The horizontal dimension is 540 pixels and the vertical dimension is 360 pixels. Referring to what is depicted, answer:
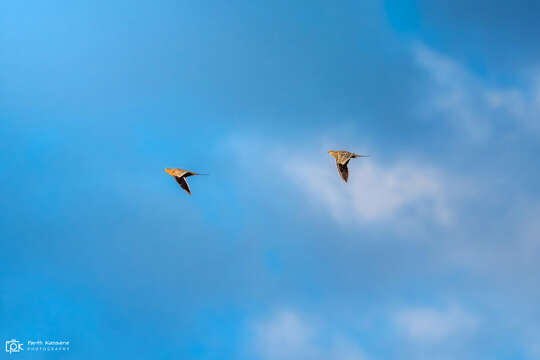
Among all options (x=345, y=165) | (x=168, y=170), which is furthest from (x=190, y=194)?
(x=345, y=165)

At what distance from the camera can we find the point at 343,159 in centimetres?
12119

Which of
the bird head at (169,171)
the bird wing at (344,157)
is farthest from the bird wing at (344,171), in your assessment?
the bird head at (169,171)

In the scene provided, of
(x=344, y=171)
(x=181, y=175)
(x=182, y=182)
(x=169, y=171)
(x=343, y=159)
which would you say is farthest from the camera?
(x=344, y=171)

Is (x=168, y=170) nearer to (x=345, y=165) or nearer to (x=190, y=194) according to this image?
(x=190, y=194)

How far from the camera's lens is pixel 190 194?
121000mm

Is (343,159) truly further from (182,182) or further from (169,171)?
(169,171)

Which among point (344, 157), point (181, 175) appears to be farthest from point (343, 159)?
point (181, 175)

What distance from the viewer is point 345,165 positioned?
12331cm

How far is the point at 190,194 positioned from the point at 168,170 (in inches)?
308

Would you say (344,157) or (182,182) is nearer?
(344,157)

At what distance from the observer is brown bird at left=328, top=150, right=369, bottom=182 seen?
120875 mm

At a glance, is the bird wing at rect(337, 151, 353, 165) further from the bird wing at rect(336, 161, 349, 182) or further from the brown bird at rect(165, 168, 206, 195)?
the brown bird at rect(165, 168, 206, 195)

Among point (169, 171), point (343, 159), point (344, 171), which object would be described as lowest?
point (344, 171)

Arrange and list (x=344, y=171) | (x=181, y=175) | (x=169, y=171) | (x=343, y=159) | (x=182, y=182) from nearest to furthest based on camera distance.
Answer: (x=343, y=159), (x=181, y=175), (x=169, y=171), (x=182, y=182), (x=344, y=171)
